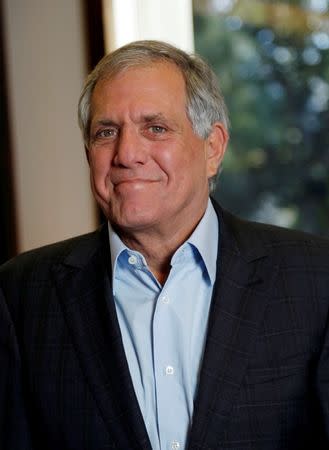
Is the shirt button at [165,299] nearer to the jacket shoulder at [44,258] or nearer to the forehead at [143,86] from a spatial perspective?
the jacket shoulder at [44,258]

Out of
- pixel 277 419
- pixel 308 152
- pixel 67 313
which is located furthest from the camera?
pixel 308 152

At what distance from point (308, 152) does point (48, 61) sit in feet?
3.30

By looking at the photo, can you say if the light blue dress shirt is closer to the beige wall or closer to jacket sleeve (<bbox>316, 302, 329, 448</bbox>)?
jacket sleeve (<bbox>316, 302, 329, 448</bbox>)

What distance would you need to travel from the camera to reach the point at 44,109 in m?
3.42

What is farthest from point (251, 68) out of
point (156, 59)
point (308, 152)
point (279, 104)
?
point (156, 59)

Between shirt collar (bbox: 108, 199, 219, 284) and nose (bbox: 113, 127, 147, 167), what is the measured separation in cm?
18

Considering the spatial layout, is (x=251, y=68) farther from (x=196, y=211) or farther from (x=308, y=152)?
(x=196, y=211)

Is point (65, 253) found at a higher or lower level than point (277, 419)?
higher

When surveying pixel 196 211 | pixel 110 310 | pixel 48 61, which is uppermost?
pixel 48 61

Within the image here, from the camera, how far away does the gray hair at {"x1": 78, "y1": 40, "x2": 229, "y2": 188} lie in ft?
6.43

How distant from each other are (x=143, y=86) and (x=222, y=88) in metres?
1.47

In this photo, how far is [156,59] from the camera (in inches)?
77.7

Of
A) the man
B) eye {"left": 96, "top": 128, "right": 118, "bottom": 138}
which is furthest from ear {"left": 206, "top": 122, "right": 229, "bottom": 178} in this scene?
eye {"left": 96, "top": 128, "right": 118, "bottom": 138}

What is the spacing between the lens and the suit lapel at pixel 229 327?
1783 mm
